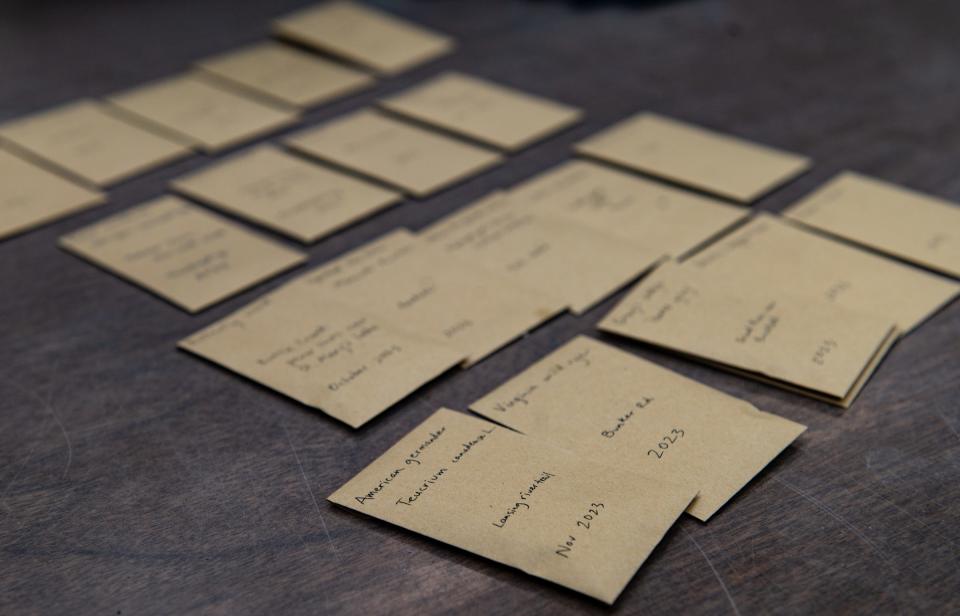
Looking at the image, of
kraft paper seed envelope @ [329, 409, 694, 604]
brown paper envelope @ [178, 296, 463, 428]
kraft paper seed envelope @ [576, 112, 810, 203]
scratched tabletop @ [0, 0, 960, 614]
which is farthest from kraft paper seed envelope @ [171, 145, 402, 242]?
kraft paper seed envelope @ [329, 409, 694, 604]

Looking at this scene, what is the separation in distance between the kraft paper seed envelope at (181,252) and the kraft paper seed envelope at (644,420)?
30 centimetres

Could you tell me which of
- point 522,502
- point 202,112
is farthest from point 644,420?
point 202,112

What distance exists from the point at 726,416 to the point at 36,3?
1420 millimetres

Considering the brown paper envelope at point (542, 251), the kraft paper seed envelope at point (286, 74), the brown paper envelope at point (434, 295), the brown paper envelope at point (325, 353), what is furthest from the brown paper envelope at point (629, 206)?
the kraft paper seed envelope at point (286, 74)

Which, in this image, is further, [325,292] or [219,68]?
[219,68]

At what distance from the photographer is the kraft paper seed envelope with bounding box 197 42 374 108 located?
1383 mm

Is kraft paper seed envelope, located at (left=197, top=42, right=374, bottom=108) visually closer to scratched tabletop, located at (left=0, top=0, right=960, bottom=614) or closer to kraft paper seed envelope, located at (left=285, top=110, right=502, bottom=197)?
kraft paper seed envelope, located at (left=285, top=110, right=502, bottom=197)

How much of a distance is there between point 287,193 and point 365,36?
0.50 metres

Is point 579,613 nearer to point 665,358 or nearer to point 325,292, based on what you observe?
point 665,358

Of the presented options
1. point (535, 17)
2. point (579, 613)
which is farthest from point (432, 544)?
point (535, 17)

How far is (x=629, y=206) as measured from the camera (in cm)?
108

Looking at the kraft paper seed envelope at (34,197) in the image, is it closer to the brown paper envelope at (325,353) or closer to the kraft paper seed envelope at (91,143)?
the kraft paper seed envelope at (91,143)

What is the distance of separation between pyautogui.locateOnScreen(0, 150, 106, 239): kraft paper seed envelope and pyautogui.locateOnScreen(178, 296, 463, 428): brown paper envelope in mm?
312

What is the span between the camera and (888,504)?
2.27 ft
